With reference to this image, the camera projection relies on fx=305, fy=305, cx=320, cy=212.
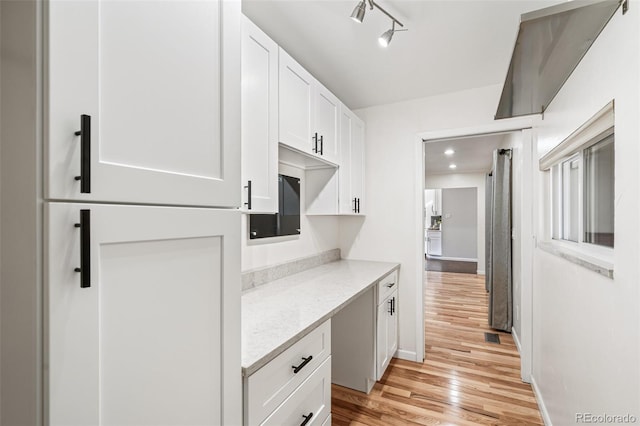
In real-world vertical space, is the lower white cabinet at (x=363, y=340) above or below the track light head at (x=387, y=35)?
below

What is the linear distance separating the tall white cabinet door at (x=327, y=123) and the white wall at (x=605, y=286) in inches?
53.9

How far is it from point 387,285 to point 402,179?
986mm

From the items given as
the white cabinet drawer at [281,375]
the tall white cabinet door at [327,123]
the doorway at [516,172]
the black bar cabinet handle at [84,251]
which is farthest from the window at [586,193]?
the black bar cabinet handle at [84,251]

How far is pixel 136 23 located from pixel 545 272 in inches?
95.4

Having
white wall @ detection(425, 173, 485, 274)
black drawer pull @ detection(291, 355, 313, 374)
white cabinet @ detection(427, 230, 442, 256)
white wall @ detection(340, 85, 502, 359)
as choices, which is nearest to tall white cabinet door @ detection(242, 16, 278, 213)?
black drawer pull @ detection(291, 355, 313, 374)

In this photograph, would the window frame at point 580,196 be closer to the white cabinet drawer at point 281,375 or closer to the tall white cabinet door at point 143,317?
the white cabinet drawer at point 281,375

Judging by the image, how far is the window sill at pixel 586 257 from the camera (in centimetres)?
111

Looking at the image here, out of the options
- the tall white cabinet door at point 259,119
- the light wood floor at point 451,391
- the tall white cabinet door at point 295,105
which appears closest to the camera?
the tall white cabinet door at point 259,119

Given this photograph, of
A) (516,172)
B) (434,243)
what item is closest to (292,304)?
(516,172)

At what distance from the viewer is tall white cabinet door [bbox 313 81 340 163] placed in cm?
210

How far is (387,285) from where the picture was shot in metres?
2.51

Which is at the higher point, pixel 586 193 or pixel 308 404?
pixel 586 193

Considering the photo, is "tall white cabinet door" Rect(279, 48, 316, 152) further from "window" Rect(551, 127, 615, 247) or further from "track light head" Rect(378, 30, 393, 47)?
"window" Rect(551, 127, 615, 247)

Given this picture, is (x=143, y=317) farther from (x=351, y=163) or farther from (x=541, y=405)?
(x=541, y=405)
